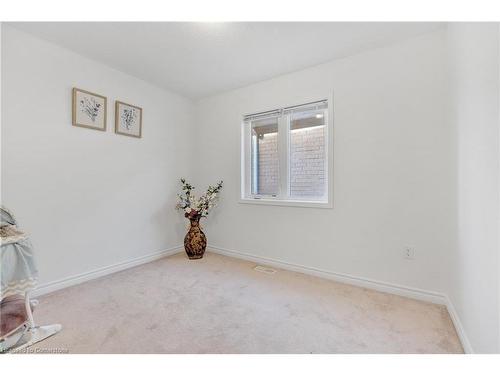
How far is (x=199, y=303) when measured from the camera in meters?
1.93

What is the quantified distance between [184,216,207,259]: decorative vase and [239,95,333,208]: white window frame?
2.31ft

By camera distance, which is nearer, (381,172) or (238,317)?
(238,317)

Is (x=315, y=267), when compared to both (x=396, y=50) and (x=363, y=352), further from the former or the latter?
(x=396, y=50)

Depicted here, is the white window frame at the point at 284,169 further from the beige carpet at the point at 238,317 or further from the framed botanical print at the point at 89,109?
the framed botanical print at the point at 89,109

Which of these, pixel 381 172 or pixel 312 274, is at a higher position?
pixel 381 172

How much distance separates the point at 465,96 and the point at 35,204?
340cm

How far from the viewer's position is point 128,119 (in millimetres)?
2721

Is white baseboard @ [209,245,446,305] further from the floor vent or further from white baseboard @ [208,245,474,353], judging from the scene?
the floor vent

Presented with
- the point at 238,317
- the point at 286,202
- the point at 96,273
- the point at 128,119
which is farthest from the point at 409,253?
the point at 128,119

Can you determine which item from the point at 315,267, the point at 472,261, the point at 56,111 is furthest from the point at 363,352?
the point at 56,111

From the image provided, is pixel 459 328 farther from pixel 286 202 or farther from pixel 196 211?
pixel 196 211

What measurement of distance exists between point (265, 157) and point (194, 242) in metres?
1.48

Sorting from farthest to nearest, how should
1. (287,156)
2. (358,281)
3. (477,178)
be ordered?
(287,156) < (358,281) < (477,178)
